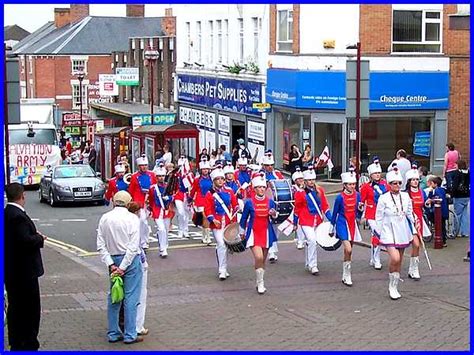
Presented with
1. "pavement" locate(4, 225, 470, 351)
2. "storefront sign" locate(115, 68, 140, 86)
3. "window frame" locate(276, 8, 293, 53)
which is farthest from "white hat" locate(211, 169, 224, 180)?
"storefront sign" locate(115, 68, 140, 86)

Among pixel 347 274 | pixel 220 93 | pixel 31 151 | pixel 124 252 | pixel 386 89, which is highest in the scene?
pixel 386 89

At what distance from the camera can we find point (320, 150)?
3344 centimetres

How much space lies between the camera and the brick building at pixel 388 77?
102 feet

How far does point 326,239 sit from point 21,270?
236 inches

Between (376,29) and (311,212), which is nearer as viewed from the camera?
(311,212)

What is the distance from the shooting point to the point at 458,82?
31906 millimetres

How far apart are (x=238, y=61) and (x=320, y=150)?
25.3 ft

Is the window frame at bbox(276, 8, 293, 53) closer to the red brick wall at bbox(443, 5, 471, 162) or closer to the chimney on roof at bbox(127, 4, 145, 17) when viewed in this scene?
the red brick wall at bbox(443, 5, 471, 162)

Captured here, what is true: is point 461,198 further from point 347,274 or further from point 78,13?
point 78,13

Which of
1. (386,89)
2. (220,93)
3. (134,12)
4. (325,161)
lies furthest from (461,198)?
(134,12)

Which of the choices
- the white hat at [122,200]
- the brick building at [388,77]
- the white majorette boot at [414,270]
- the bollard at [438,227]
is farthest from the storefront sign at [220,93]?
the white hat at [122,200]

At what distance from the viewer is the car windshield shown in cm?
3000

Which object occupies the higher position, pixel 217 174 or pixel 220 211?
pixel 217 174

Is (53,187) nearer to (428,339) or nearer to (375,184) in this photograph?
(375,184)
